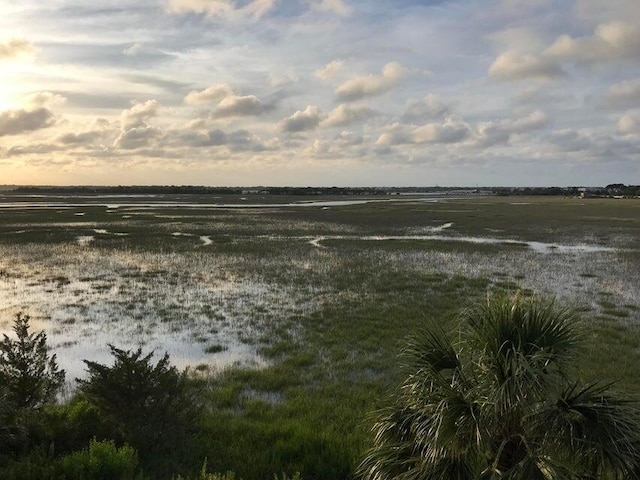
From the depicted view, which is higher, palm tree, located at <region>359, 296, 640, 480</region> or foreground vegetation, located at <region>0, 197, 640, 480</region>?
palm tree, located at <region>359, 296, 640, 480</region>

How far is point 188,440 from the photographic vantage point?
29.7 feet

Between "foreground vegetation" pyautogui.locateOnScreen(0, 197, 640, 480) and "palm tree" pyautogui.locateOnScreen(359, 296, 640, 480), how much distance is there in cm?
84

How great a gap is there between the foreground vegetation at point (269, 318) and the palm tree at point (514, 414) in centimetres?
84

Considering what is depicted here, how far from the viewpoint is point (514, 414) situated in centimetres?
528

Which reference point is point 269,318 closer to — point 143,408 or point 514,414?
point 143,408

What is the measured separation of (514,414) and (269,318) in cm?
1554

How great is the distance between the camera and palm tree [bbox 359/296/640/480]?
4840mm

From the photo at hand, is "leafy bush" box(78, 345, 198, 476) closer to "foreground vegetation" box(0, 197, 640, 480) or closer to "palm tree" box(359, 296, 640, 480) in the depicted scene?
"foreground vegetation" box(0, 197, 640, 480)

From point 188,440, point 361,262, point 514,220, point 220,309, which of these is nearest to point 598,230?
point 514,220

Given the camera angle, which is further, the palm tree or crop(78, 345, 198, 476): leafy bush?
crop(78, 345, 198, 476): leafy bush

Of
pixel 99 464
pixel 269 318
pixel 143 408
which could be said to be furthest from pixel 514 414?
pixel 269 318

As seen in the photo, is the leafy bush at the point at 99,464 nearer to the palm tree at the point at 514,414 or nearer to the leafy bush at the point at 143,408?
the leafy bush at the point at 143,408

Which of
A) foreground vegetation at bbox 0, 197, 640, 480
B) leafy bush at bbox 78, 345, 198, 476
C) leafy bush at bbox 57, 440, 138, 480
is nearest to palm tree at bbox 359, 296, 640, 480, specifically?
foreground vegetation at bbox 0, 197, 640, 480

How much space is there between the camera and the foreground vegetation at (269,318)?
8844mm
